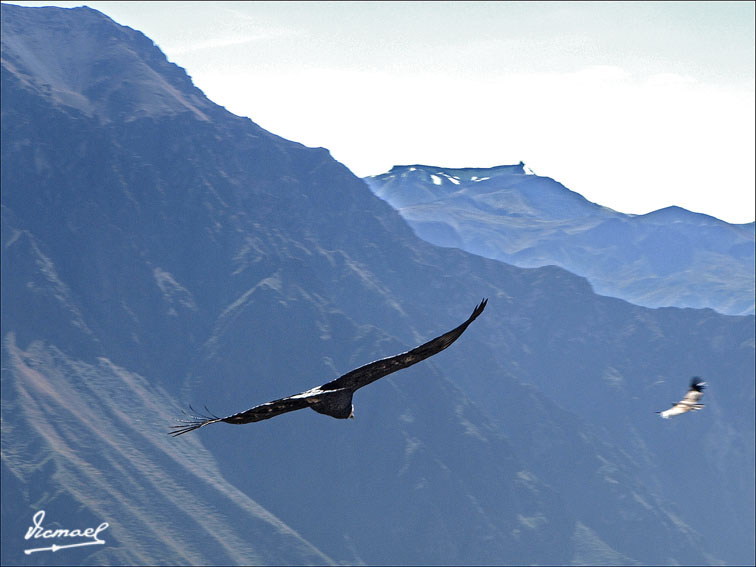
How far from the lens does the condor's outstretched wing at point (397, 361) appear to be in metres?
8.53

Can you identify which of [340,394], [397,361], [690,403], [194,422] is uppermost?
[397,361]

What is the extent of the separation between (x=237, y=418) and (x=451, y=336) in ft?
6.45

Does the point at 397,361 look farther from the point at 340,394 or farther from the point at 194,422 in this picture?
the point at 194,422

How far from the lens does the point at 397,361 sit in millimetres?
8750

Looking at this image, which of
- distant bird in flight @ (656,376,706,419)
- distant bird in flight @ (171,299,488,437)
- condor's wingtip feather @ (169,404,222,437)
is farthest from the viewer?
distant bird in flight @ (656,376,706,419)

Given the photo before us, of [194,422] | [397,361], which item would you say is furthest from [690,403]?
[194,422]

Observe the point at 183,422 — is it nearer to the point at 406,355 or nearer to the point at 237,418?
the point at 237,418

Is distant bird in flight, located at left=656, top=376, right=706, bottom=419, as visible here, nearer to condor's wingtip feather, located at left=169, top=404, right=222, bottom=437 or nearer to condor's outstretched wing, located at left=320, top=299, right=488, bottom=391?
condor's outstretched wing, located at left=320, top=299, right=488, bottom=391

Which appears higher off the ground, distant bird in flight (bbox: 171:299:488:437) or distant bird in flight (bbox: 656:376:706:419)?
distant bird in flight (bbox: 171:299:488:437)

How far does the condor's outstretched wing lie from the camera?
28.0 ft

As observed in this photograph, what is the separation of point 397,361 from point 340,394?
64 centimetres

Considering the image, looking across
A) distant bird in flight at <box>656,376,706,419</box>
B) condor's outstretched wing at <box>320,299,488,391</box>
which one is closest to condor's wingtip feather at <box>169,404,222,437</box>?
condor's outstretched wing at <box>320,299,488,391</box>

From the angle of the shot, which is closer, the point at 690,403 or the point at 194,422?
the point at 194,422

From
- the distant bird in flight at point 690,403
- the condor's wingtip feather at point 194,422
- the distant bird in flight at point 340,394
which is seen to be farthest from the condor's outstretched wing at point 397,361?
the distant bird in flight at point 690,403
